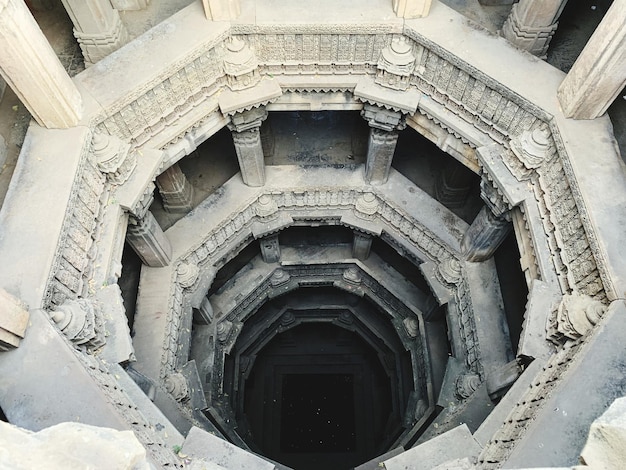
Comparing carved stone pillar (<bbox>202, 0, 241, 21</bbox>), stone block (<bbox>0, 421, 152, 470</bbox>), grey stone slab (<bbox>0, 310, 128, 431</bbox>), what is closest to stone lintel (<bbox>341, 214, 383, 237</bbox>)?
carved stone pillar (<bbox>202, 0, 241, 21</bbox>)

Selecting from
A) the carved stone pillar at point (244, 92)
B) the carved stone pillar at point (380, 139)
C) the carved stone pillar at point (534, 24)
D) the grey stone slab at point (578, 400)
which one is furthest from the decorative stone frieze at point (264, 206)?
the grey stone slab at point (578, 400)

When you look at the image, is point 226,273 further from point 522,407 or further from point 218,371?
point 522,407

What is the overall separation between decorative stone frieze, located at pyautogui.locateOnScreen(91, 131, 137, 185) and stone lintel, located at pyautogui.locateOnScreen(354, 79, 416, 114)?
13.7ft

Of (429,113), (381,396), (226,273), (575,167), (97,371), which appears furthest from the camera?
(381,396)

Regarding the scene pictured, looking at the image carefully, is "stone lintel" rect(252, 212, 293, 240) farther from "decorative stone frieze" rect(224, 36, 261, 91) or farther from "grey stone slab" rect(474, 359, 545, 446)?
"grey stone slab" rect(474, 359, 545, 446)

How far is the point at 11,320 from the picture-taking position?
558 centimetres

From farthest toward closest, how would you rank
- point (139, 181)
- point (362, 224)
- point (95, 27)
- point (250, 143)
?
point (362, 224), point (250, 143), point (95, 27), point (139, 181)

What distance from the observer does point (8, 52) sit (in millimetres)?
6473

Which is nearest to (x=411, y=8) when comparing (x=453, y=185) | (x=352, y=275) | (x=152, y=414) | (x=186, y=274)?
(x=453, y=185)

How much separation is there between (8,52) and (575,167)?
7.71 m

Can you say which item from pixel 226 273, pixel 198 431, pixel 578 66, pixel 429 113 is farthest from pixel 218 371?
pixel 578 66

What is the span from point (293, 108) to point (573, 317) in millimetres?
6188

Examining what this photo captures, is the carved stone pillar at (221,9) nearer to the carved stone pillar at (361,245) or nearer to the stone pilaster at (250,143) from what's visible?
the stone pilaster at (250,143)

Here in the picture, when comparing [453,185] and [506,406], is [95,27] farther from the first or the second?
[506,406]
